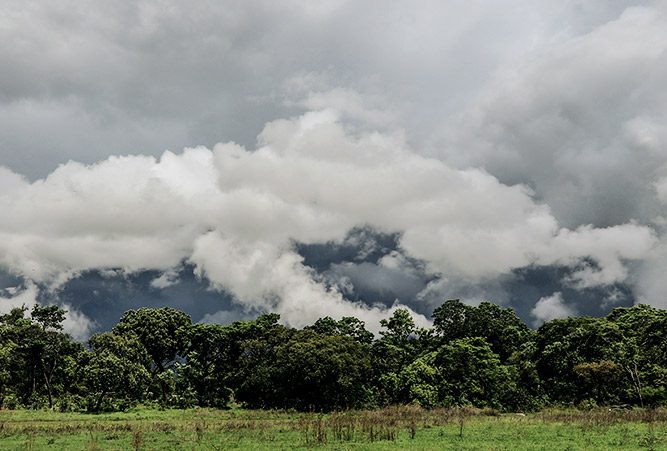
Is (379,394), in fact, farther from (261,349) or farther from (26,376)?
(26,376)

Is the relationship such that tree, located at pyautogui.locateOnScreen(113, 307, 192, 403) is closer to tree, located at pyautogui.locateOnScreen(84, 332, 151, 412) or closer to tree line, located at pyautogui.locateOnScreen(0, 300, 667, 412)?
Result: tree line, located at pyautogui.locateOnScreen(0, 300, 667, 412)

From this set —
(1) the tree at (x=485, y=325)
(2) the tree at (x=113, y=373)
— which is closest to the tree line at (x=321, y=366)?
(2) the tree at (x=113, y=373)

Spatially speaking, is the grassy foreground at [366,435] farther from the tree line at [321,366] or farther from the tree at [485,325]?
the tree at [485,325]

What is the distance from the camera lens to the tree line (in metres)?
57.6

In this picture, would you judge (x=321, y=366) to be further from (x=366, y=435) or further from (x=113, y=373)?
(x=366, y=435)

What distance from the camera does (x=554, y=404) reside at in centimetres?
6000

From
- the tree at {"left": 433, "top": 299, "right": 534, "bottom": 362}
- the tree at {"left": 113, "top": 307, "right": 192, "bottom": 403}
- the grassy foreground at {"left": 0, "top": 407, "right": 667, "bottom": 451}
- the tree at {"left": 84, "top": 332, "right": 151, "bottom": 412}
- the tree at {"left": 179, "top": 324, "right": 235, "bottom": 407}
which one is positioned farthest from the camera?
the tree at {"left": 433, "top": 299, "right": 534, "bottom": 362}

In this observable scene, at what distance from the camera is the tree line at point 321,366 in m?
57.6

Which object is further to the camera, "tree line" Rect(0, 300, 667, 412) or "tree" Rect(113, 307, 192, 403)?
"tree" Rect(113, 307, 192, 403)

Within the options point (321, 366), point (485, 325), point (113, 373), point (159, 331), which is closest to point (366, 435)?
point (321, 366)

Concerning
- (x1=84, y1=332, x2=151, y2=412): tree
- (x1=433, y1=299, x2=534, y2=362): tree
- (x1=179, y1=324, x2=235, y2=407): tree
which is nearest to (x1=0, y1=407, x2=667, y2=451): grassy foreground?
(x1=84, y1=332, x2=151, y2=412): tree

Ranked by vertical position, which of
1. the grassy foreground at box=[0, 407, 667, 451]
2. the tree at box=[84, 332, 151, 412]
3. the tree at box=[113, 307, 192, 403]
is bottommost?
the grassy foreground at box=[0, 407, 667, 451]

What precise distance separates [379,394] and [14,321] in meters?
53.0

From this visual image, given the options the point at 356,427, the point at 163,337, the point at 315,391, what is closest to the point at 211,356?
the point at 163,337
